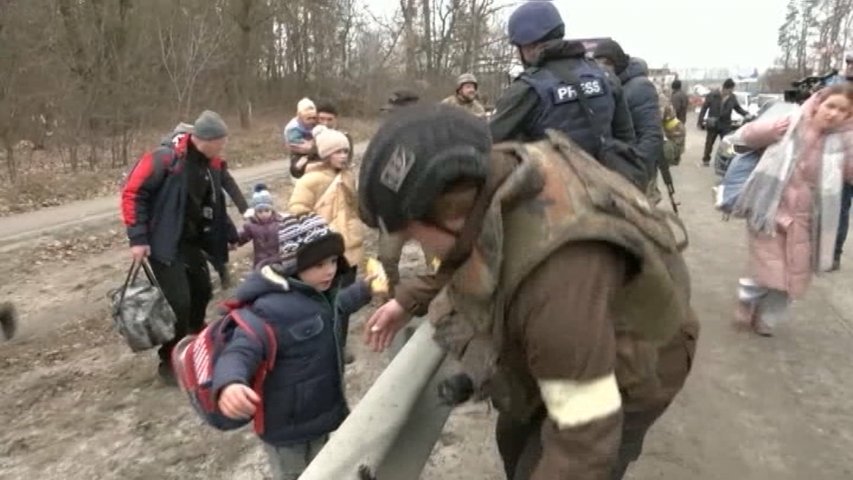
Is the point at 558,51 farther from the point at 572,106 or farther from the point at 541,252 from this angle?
the point at 541,252

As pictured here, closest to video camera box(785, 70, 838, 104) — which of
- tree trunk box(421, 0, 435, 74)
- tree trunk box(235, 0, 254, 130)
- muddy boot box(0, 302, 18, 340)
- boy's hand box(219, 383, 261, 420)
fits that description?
boy's hand box(219, 383, 261, 420)

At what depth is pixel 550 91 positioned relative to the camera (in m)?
4.17

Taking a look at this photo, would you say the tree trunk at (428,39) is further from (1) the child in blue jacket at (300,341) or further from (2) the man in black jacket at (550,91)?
(1) the child in blue jacket at (300,341)

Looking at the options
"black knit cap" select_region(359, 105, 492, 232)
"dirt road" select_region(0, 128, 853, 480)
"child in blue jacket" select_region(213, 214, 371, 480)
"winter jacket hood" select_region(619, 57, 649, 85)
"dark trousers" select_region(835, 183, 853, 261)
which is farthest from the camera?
"dark trousers" select_region(835, 183, 853, 261)

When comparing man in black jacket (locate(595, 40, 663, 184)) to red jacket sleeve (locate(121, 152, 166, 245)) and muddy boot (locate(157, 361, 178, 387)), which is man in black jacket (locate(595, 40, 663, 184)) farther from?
muddy boot (locate(157, 361, 178, 387))

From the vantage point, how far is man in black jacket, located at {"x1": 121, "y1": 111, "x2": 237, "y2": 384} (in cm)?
477

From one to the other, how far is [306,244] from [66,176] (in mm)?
15058

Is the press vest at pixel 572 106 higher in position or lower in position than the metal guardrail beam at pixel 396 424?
higher

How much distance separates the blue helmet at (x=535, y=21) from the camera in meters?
4.32

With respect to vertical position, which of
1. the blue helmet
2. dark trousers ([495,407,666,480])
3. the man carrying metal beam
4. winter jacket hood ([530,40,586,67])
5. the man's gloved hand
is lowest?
dark trousers ([495,407,666,480])

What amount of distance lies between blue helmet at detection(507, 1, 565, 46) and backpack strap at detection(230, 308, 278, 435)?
8.04ft

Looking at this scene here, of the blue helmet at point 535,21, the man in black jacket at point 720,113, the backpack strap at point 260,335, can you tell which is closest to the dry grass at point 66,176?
the blue helmet at point 535,21

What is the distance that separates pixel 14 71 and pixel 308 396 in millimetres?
14891

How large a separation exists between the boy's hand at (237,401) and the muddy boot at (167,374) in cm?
287
